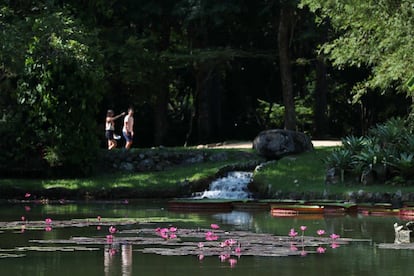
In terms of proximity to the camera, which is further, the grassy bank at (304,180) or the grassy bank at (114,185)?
the grassy bank at (114,185)

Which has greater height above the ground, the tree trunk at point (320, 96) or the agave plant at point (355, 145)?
the tree trunk at point (320, 96)

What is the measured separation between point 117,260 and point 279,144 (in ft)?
60.9

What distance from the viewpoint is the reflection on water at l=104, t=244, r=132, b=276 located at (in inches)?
567

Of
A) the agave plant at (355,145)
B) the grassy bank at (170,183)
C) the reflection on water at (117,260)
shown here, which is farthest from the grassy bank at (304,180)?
the reflection on water at (117,260)

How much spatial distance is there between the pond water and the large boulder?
9.93 m

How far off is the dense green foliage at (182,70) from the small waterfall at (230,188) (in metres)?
4.45

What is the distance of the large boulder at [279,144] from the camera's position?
3366 cm

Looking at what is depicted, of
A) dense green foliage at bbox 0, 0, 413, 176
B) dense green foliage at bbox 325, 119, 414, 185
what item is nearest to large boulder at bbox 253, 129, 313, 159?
dense green foliage at bbox 325, 119, 414, 185

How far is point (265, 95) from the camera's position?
50844mm

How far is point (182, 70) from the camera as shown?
162 ft

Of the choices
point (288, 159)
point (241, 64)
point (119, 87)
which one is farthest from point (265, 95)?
point (288, 159)

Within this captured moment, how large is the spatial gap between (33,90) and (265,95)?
1930cm

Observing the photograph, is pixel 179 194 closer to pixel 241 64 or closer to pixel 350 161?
pixel 350 161

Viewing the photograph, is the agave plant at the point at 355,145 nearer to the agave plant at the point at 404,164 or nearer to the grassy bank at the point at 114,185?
the agave plant at the point at 404,164
